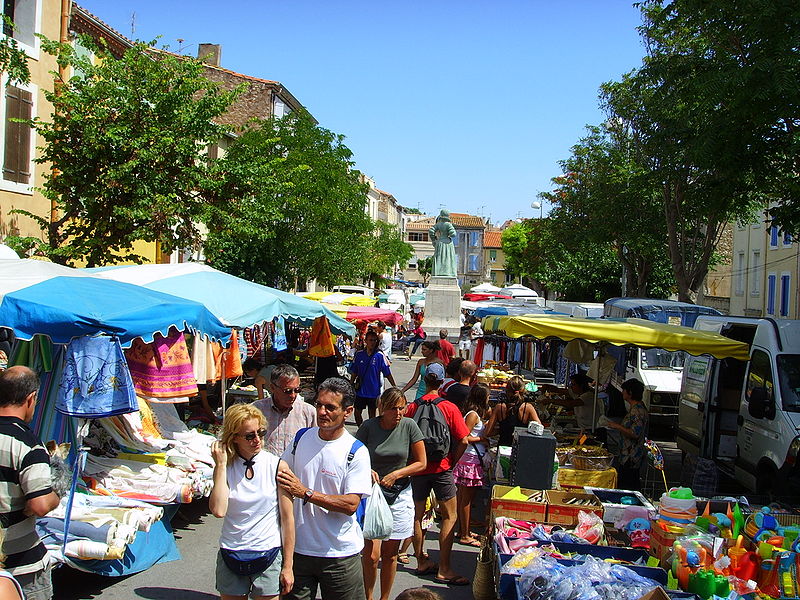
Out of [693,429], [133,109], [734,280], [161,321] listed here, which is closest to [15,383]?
[161,321]

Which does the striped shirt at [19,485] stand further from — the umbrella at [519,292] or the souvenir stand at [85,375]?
the umbrella at [519,292]

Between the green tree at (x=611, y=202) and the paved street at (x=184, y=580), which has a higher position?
the green tree at (x=611, y=202)

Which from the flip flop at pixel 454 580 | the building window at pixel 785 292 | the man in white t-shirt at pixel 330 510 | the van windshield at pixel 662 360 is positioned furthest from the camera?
the building window at pixel 785 292

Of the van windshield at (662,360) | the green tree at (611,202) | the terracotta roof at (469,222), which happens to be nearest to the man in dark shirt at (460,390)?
the van windshield at (662,360)

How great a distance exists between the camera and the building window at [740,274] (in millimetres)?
39000

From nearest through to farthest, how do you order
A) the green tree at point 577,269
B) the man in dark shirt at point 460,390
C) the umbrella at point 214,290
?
the man in dark shirt at point 460,390 < the umbrella at point 214,290 < the green tree at point 577,269

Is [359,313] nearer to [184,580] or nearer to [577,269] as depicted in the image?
[184,580]

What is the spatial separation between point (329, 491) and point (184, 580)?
8.81 ft

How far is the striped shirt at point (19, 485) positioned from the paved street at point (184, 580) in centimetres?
229

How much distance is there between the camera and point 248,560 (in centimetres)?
438

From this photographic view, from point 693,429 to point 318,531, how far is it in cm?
838

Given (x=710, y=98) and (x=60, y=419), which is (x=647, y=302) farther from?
(x=60, y=419)

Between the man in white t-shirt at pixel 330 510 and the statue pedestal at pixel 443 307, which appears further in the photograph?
the statue pedestal at pixel 443 307

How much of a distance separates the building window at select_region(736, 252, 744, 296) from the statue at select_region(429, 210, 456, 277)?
16.5 metres
